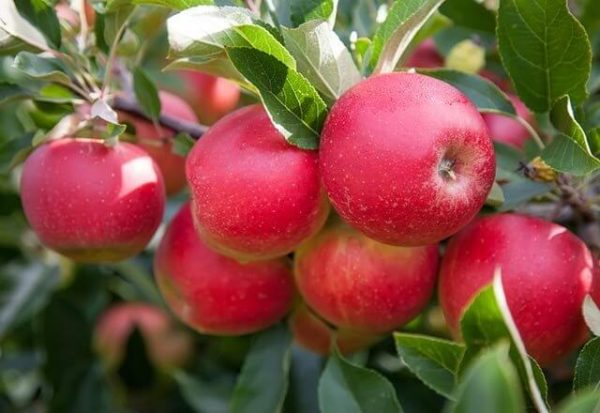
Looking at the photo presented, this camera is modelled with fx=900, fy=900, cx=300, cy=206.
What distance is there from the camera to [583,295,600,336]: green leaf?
0.89 m

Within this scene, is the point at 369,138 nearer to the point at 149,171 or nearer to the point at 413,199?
the point at 413,199

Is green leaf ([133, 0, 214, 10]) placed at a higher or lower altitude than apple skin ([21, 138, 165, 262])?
higher

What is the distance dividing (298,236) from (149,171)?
230 mm

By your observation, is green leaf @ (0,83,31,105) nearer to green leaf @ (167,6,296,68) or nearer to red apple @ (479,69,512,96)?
green leaf @ (167,6,296,68)

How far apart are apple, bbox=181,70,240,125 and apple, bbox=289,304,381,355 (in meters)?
0.62

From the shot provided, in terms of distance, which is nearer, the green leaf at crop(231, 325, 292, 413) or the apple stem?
the apple stem

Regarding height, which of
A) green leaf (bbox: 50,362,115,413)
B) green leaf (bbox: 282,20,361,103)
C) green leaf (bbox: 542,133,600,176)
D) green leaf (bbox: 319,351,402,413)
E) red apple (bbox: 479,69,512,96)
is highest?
green leaf (bbox: 282,20,361,103)

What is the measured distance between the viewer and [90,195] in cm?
106

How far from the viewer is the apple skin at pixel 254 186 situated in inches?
36.3

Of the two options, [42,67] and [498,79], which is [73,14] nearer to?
[42,67]

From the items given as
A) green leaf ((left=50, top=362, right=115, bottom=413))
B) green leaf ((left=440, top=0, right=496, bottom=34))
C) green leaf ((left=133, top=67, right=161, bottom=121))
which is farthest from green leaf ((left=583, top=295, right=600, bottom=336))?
green leaf ((left=50, top=362, right=115, bottom=413))

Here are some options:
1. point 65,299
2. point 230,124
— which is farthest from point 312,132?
point 65,299

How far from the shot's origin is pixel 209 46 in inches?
35.1

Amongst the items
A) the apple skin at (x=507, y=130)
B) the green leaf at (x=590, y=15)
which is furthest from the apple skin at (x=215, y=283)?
the green leaf at (x=590, y=15)
